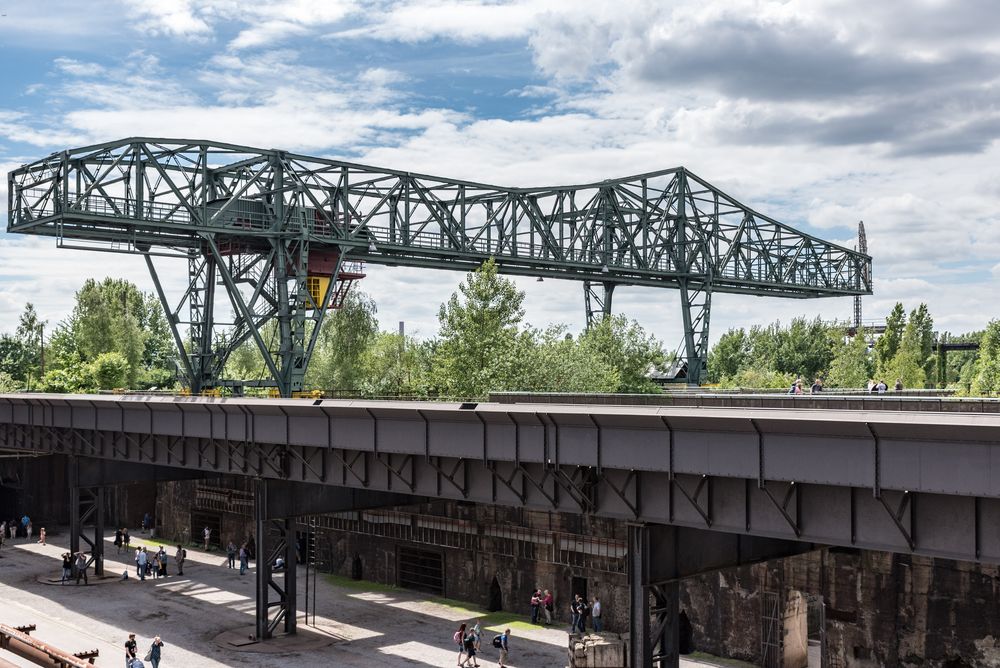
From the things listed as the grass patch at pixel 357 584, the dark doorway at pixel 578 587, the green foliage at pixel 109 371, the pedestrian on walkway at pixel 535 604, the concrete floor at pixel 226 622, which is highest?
the green foliage at pixel 109 371

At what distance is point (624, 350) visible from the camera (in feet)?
268

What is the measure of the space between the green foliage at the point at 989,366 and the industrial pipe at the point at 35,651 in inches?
1930

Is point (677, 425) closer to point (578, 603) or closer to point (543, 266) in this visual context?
point (578, 603)

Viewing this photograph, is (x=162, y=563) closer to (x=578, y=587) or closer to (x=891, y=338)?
(x=578, y=587)

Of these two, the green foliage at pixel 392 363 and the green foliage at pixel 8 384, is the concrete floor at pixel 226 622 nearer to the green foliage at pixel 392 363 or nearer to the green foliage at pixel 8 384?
the green foliage at pixel 392 363

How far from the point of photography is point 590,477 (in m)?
27.4

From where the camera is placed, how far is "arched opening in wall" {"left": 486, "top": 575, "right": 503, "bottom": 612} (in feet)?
149

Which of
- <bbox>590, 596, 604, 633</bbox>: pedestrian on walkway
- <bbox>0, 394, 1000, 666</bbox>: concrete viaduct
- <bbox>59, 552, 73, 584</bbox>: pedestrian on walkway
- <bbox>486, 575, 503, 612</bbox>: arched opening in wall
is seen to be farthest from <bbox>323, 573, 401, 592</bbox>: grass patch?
<bbox>590, 596, 604, 633</bbox>: pedestrian on walkway

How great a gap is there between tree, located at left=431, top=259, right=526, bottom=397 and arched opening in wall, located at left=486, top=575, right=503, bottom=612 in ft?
57.9

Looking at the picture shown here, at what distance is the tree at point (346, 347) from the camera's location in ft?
320

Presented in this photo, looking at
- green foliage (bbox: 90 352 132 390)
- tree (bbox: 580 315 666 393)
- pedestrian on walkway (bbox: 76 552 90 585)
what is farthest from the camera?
green foliage (bbox: 90 352 132 390)

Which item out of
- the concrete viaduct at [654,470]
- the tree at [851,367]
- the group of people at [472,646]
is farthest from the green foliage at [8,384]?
the tree at [851,367]

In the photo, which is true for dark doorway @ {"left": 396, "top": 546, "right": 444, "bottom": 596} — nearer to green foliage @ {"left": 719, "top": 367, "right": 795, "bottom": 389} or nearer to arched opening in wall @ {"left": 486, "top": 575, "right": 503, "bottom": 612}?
arched opening in wall @ {"left": 486, "top": 575, "right": 503, "bottom": 612}

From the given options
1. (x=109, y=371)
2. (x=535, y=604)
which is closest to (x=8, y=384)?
(x=109, y=371)
